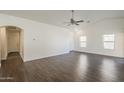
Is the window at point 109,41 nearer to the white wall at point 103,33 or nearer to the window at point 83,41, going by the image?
the white wall at point 103,33

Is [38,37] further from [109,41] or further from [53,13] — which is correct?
[109,41]

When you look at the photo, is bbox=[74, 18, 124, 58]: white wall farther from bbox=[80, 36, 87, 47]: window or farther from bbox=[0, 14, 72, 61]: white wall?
bbox=[0, 14, 72, 61]: white wall

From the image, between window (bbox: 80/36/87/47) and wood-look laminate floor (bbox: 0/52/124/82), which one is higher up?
window (bbox: 80/36/87/47)

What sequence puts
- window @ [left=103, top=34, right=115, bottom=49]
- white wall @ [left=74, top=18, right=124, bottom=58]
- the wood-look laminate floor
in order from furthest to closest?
window @ [left=103, top=34, right=115, bottom=49] < white wall @ [left=74, top=18, right=124, bottom=58] < the wood-look laminate floor

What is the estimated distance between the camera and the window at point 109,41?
834 cm

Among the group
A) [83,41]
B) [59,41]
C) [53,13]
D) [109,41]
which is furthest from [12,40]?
[109,41]

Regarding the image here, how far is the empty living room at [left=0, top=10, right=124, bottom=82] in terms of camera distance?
5.18 m

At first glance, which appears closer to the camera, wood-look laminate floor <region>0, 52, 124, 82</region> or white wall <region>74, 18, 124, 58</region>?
wood-look laminate floor <region>0, 52, 124, 82</region>

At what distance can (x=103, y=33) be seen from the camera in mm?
8883

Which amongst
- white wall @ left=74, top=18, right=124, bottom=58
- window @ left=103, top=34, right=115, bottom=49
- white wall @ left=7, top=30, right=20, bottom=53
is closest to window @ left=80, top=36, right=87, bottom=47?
white wall @ left=74, top=18, right=124, bottom=58

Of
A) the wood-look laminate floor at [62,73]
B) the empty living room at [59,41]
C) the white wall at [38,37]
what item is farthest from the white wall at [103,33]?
the wood-look laminate floor at [62,73]

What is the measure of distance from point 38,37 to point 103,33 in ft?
17.1

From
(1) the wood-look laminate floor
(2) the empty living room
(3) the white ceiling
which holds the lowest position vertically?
(1) the wood-look laminate floor
